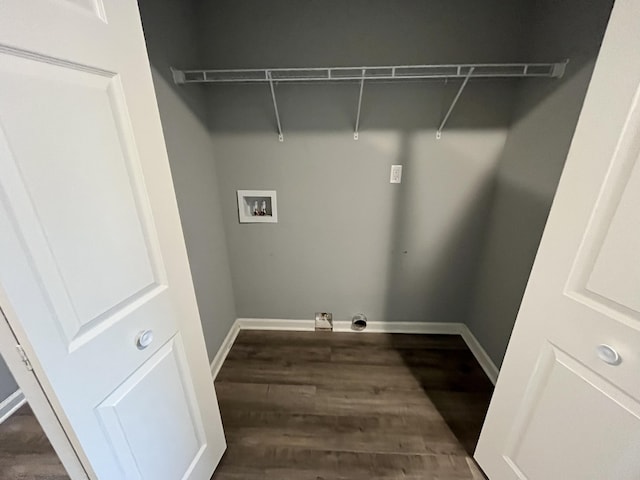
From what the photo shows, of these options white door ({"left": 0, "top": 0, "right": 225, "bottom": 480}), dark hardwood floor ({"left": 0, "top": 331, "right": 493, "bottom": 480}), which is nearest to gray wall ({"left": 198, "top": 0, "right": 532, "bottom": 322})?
dark hardwood floor ({"left": 0, "top": 331, "right": 493, "bottom": 480})

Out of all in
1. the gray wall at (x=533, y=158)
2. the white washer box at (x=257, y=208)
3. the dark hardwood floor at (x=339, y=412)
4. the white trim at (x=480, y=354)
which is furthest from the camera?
the white washer box at (x=257, y=208)

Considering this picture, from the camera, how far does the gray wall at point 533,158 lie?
125 centimetres

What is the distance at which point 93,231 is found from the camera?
27.5 inches

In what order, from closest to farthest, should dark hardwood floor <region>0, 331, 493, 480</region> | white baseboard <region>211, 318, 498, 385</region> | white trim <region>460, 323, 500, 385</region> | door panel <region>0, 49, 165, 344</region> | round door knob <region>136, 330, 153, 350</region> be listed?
1. door panel <region>0, 49, 165, 344</region>
2. round door knob <region>136, 330, 153, 350</region>
3. dark hardwood floor <region>0, 331, 493, 480</region>
4. white trim <region>460, 323, 500, 385</region>
5. white baseboard <region>211, 318, 498, 385</region>

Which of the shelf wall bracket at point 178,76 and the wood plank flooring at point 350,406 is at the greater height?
the shelf wall bracket at point 178,76

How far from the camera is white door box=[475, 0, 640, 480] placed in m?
0.72

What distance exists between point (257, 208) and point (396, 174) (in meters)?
0.96

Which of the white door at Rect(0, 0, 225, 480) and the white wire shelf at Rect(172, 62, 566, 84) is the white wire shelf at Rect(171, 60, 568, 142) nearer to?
the white wire shelf at Rect(172, 62, 566, 84)

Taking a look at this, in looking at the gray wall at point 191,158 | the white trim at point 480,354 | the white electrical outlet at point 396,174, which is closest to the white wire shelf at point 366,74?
the gray wall at point 191,158

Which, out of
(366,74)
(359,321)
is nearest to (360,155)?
(366,74)

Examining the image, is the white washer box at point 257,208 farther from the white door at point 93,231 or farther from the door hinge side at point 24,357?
the door hinge side at point 24,357

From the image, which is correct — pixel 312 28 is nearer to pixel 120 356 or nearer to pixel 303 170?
pixel 303 170

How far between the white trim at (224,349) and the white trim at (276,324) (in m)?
0.07

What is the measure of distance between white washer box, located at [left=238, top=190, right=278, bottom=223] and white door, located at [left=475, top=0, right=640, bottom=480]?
1476mm
